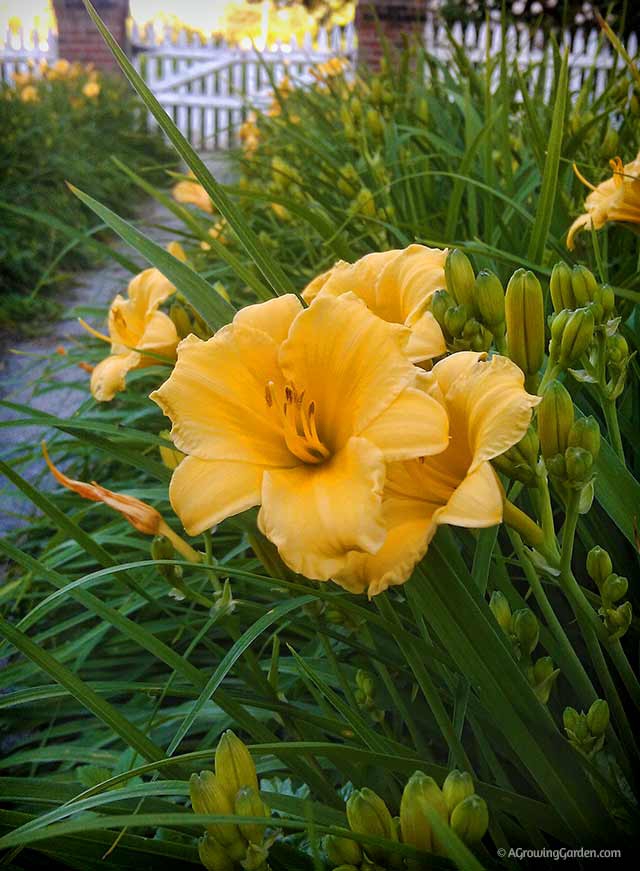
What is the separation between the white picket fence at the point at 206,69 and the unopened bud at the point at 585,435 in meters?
9.29

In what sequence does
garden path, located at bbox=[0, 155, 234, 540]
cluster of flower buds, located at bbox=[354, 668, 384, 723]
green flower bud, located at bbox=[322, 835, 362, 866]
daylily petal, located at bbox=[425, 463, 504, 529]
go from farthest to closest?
garden path, located at bbox=[0, 155, 234, 540] → cluster of flower buds, located at bbox=[354, 668, 384, 723] → green flower bud, located at bbox=[322, 835, 362, 866] → daylily petal, located at bbox=[425, 463, 504, 529]

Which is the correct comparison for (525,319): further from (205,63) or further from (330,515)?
(205,63)

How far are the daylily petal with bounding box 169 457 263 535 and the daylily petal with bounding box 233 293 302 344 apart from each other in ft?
0.35

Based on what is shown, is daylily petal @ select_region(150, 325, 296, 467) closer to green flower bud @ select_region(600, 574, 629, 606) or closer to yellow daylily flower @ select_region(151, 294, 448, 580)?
yellow daylily flower @ select_region(151, 294, 448, 580)

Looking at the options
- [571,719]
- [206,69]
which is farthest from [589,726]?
[206,69]

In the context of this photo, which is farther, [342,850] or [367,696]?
[367,696]

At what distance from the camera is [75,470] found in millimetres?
1952

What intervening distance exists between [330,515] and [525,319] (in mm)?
216

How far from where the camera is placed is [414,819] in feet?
1.72

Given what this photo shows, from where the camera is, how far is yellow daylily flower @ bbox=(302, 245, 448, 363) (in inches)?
25.6

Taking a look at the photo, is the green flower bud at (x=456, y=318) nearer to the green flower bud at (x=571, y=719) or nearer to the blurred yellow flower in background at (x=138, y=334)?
the green flower bud at (x=571, y=719)

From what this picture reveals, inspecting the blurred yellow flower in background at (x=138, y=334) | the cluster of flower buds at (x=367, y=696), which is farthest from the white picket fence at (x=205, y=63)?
the cluster of flower buds at (x=367, y=696)

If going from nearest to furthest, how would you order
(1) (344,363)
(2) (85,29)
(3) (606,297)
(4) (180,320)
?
(1) (344,363)
(3) (606,297)
(4) (180,320)
(2) (85,29)

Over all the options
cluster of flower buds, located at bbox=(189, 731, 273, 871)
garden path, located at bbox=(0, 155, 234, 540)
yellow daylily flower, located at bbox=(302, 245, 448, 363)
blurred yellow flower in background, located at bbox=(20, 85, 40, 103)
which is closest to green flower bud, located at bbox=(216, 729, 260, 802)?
cluster of flower buds, located at bbox=(189, 731, 273, 871)
